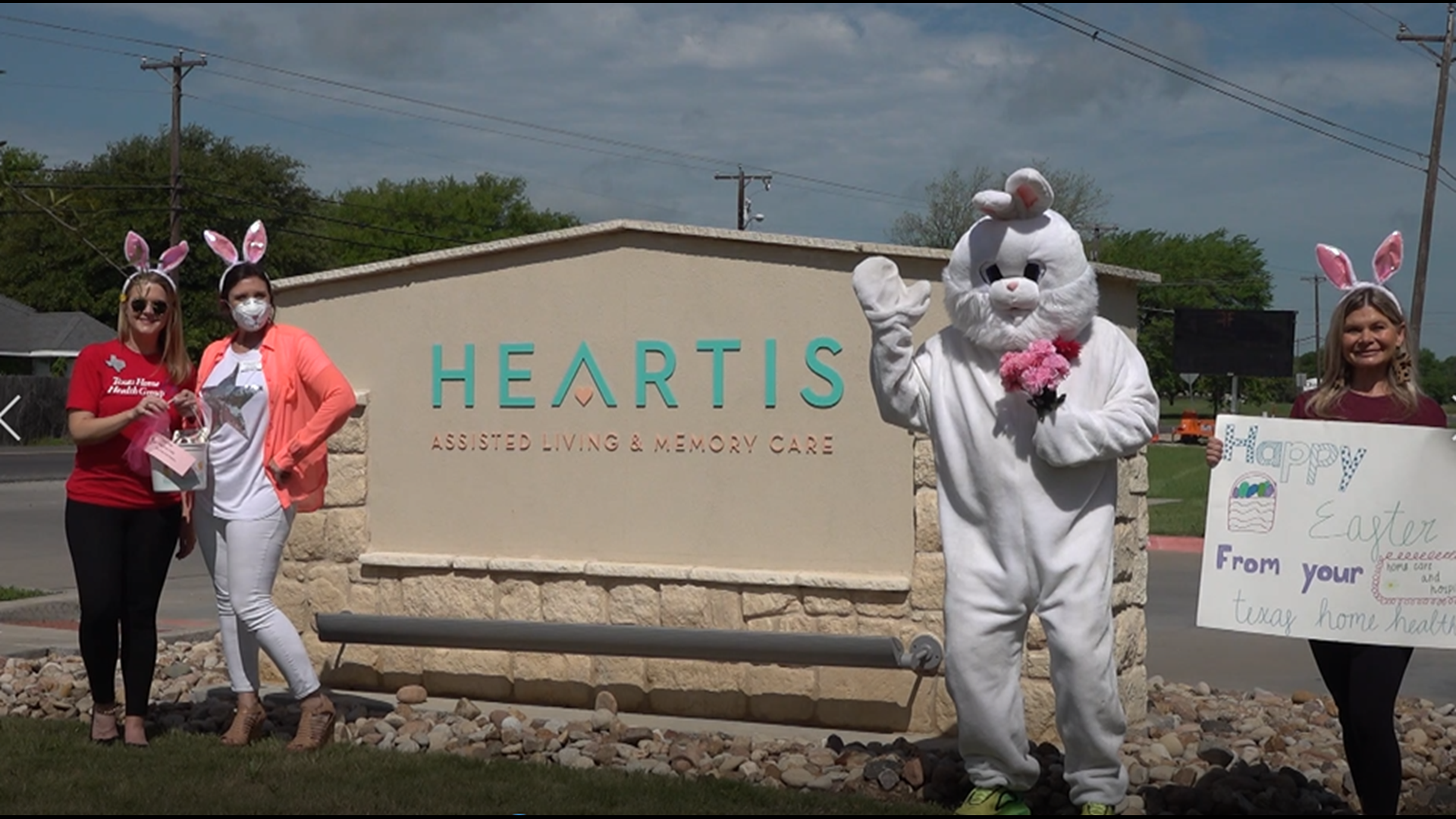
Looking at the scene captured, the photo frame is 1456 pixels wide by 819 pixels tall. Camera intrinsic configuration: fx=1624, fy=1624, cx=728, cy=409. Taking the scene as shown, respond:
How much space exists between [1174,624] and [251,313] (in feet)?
22.4

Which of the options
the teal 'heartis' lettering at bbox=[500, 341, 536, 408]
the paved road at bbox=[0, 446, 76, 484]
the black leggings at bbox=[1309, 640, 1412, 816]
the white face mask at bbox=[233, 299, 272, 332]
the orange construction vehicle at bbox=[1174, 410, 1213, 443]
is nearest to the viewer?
the black leggings at bbox=[1309, 640, 1412, 816]

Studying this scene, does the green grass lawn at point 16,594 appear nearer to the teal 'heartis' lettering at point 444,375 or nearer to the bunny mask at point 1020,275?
→ the teal 'heartis' lettering at point 444,375

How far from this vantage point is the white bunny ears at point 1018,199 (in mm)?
5066

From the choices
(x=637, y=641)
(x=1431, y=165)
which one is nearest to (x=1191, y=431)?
(x=1431, y=165)

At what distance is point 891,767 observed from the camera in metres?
5.81

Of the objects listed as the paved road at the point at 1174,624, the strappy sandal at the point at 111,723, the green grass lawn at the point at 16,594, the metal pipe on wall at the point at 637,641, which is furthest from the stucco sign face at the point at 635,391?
the green grass lawn at the point at 16,594

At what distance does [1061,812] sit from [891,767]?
2.20 ft

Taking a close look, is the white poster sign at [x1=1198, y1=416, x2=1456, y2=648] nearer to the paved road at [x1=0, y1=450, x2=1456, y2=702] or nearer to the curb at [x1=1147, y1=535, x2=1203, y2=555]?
the paved road at [x1=0, y1=450, x2=1456, y2=702]

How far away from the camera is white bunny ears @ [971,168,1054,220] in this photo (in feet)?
16.6

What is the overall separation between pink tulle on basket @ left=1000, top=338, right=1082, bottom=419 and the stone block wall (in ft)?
6.30

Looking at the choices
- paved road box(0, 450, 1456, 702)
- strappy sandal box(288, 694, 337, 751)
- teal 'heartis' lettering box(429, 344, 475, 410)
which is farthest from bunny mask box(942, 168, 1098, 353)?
paved road box(0, 450, 1456, 702)

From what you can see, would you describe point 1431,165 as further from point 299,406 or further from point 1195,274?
point 1195,274

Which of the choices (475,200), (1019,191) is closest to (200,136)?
(475,200)

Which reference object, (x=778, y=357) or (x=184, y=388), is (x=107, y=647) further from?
(x=778, y=357)
